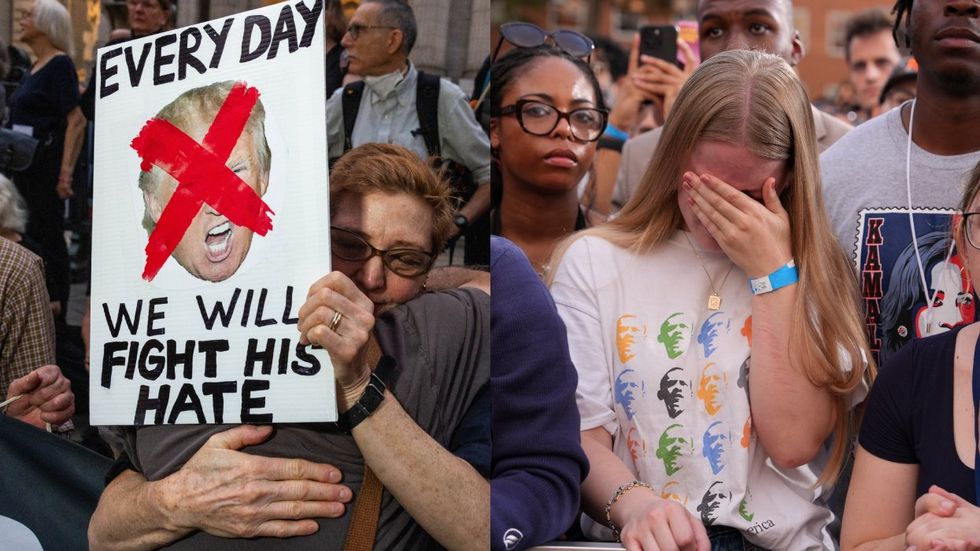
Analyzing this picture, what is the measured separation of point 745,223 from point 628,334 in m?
0.30

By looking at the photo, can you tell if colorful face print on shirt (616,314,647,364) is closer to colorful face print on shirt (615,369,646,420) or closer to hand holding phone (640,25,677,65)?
colorful face print on shirt (615,369,646,420)

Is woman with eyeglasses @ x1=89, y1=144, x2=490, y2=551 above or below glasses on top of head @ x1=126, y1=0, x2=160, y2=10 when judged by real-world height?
below

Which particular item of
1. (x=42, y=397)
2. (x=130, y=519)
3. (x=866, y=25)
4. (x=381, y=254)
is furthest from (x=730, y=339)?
(x=866, y=25)

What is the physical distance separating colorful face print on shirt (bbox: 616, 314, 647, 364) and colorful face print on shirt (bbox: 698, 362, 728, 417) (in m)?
0.14

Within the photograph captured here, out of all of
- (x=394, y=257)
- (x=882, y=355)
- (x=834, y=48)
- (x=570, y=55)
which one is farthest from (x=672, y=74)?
(x=834, y=48)

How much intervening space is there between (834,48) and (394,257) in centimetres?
4528

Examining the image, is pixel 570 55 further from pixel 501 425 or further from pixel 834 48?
pixel 834 48

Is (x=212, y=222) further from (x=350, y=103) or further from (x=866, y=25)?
(x=866, y=25)

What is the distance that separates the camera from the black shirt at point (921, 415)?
2.07 metres

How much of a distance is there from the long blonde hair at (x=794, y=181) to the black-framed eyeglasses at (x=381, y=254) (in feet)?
2.02

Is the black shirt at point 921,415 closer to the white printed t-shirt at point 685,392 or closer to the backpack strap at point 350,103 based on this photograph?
the white printed t-shirt at point 685,392

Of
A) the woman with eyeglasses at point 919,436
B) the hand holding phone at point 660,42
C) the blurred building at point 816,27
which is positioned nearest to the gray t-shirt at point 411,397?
the woman with eyeglasses at point 919,436

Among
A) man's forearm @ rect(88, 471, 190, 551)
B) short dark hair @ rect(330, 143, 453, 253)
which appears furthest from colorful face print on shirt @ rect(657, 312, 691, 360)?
man's forearm @ rect(88, 471, 190, 551)

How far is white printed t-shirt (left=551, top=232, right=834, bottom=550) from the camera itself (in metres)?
2.23
